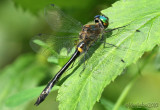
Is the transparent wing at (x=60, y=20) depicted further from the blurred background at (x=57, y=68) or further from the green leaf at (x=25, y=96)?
the green leaf at (x=25, y=96)

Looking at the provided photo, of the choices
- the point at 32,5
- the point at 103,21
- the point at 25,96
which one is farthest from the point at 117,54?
the point at 32,5

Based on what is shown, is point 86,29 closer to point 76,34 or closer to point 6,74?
point 76,34

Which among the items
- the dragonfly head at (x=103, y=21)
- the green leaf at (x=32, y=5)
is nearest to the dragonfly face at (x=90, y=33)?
the dragonfly head at (x=103, y=21)

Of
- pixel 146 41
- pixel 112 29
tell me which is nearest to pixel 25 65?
pixel 112 29

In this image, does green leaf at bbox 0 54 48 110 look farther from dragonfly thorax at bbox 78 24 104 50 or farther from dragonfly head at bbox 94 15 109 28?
dragonfly head at bbox 94 15 109 28

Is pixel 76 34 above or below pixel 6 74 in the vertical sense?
above

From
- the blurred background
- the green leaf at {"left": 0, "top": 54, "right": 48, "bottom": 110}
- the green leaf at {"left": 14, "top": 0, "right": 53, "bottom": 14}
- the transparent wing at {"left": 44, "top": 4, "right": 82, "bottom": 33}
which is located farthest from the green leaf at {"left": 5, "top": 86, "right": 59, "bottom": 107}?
the green leaf at {"left": 14, "top": 0, "right": 53, "bottom": 14}
